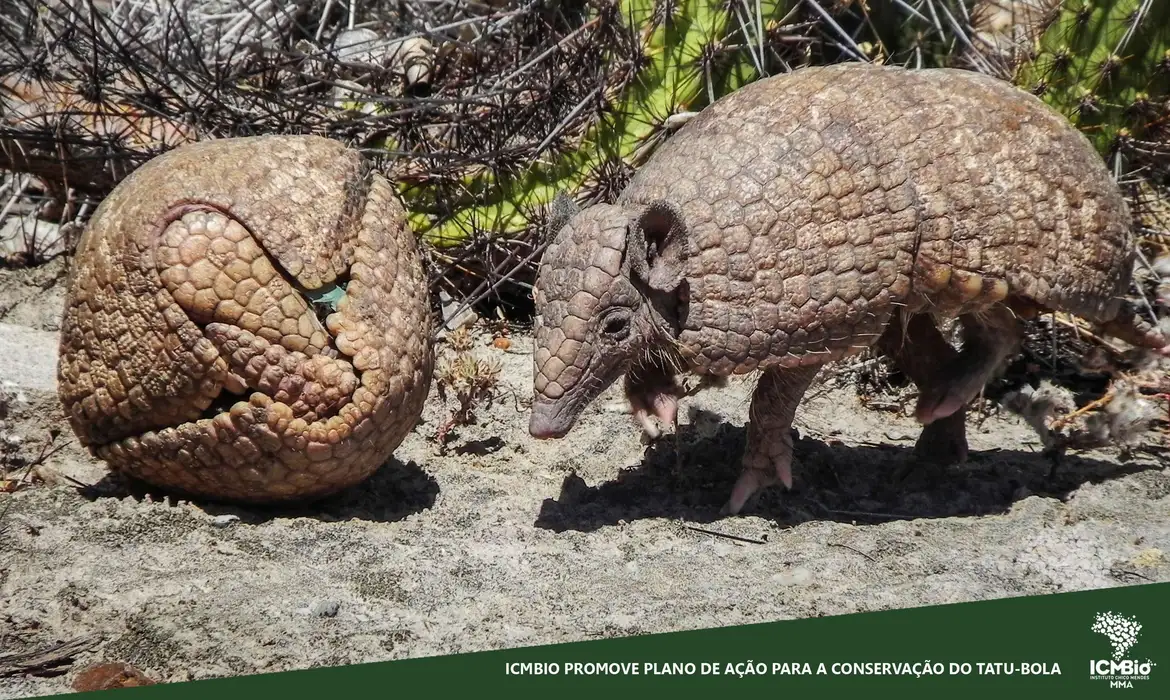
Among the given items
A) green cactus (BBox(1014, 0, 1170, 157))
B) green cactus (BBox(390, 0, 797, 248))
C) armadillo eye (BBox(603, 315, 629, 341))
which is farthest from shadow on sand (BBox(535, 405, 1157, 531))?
green cactus (BBox(1014, 0, 1170, 157))

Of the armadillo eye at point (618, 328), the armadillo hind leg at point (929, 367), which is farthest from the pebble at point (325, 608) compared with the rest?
the armadillo hind leg at point (929, 367)

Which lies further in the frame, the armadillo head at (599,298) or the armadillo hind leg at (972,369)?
the armadillo hind leg at (972,369)

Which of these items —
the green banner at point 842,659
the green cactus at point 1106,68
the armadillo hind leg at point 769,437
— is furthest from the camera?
the green cactus at point 1106,68

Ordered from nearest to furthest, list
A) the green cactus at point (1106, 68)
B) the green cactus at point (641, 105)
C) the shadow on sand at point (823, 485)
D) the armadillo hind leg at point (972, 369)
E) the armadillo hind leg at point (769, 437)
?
1. the armadillo hind leg at point (769, 437)
2. the shadow on sand at point (823, 485)
3. the armadillo hind leg at point (972, 369)
4. the green cactus at point (1106, 68)
5. the green cactus at point (641, 105)

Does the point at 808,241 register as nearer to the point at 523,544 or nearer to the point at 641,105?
the point at 523,544

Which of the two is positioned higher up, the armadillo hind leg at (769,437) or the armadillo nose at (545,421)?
the armadillo nose at (545,421)

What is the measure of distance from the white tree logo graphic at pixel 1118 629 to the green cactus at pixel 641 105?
3.15 meters

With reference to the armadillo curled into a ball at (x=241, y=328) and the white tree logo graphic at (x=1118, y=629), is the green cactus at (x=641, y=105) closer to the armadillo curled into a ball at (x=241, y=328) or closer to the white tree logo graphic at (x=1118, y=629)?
the armadillo curled into a ball at (x=241, y=328)

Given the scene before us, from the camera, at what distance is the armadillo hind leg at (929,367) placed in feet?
16.9

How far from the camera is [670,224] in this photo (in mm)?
4141

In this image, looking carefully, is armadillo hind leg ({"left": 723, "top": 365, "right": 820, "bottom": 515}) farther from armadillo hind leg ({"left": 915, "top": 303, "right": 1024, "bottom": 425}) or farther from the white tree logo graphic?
the white tree logo graphic

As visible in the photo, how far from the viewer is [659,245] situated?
423 cm

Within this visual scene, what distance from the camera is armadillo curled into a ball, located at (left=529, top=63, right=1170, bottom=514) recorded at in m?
4.21

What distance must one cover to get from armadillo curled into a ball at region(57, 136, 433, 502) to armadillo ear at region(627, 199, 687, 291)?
92 centimetres
